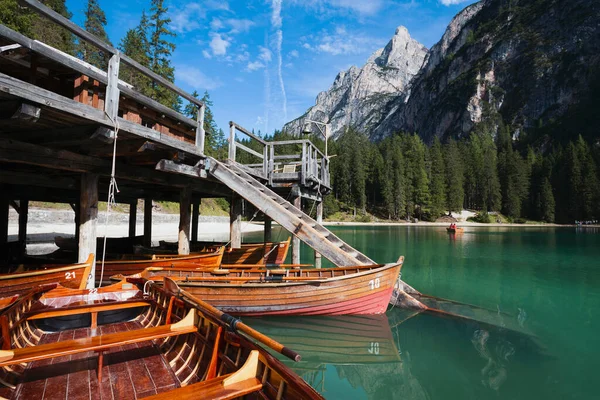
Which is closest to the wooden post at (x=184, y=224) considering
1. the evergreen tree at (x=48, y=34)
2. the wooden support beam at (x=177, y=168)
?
the wooden support beam at (x=177, y=168)

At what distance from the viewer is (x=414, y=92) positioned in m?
154

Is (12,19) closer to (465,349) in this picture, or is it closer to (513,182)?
(465,349)

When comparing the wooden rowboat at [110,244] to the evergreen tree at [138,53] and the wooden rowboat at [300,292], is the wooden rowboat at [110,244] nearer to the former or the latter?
the wooden rowboat at [300,292]

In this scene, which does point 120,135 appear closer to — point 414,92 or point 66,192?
point 66,192

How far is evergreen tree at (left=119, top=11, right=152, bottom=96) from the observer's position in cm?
3562

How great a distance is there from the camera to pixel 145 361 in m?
4.33

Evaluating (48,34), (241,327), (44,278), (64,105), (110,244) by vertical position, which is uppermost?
(48,34)

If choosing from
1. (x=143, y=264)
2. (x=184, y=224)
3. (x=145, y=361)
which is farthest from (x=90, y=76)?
(x=184, y=224)

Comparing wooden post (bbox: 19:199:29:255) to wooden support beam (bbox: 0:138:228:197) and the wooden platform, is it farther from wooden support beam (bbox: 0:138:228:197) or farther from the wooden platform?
the wooden platform

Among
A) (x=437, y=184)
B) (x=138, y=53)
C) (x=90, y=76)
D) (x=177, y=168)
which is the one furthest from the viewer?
(x=437, y=184)

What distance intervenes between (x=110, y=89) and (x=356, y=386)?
7.87 meters

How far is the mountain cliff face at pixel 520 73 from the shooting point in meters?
92.8

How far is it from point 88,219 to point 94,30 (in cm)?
5069

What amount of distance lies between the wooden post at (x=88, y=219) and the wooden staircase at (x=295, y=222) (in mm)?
3398
